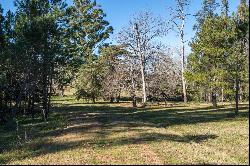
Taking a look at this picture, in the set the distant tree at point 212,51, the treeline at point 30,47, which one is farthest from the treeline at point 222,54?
the treeline at point 30,47

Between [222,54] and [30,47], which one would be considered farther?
[222,54]

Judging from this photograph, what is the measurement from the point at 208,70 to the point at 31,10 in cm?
2332

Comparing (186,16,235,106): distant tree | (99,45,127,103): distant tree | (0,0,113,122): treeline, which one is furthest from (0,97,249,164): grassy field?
(99,45,127,103): distant tree

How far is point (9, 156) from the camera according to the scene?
23109 mm

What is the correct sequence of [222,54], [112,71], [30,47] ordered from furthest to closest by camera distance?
[112,71], [222,54], [30,47]

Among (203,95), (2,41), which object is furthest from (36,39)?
(203,95)

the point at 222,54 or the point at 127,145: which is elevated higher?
the point at 222,54

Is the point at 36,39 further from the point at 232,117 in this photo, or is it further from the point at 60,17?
the point at 232,117

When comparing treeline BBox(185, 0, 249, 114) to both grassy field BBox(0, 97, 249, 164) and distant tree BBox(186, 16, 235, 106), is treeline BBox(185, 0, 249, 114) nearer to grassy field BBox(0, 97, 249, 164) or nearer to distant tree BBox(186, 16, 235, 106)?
distant tree BBox(186, 16, 235, 106)

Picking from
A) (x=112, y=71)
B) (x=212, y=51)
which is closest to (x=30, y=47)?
(x=212, y=51)

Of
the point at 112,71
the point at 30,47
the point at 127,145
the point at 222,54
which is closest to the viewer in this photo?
the point at 127,145

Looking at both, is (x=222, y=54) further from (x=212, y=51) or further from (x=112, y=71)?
(x=112, y=71)

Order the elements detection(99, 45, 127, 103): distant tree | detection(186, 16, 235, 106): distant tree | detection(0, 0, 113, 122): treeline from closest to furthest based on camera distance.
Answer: detection(0, 0, 113, 122): treeline → detection(186, 16, 235, 106): distant tree → detection(99, 45, 127, 103): distant tree

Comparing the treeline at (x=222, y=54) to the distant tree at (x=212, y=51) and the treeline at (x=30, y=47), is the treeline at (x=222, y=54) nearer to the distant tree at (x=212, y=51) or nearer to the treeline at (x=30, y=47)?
the distant tree at (x=212, y=51)
